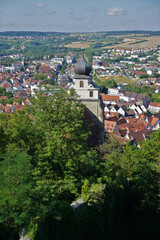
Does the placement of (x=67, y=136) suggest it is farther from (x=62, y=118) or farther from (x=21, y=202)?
(x=21, y=202)

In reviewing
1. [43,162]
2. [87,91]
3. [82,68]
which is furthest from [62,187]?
[82,68]

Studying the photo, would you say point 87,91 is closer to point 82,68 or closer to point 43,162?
point 82,68

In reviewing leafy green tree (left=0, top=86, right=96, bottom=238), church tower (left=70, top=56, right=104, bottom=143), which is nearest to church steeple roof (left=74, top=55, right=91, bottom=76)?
church tower (left=70, top=56, right=104, bottom=143)

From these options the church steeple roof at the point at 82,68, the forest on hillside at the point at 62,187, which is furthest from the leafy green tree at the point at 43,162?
the church steeple roof at the point at 82,68

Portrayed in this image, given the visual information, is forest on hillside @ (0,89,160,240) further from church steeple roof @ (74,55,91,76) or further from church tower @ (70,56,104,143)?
church steeple roof @ (74,55,91,76)

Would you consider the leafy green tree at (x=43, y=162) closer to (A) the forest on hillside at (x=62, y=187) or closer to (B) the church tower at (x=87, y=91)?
(A) the forest on hillside at (x=62, y=187)

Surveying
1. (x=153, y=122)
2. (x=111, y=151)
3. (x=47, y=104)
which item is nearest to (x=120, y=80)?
(x=153, y=122)
